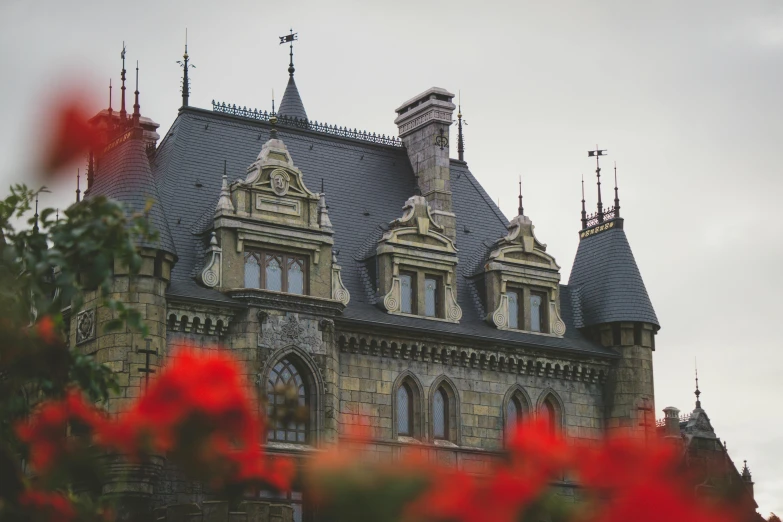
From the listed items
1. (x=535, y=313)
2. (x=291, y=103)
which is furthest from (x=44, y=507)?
(x=291, y=103)

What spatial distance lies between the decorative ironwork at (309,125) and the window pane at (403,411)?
1018 cm

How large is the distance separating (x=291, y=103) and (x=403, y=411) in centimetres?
1691

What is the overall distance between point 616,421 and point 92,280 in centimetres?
3393

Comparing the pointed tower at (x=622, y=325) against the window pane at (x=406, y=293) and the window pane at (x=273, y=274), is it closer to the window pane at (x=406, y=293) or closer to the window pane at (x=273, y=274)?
the window pane at (x=406, y=293)

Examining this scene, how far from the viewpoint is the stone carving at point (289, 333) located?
124ft

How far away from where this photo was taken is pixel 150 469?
35.1 m

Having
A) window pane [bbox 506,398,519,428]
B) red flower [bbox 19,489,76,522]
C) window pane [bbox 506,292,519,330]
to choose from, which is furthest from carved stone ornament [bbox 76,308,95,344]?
red flower [bbox 19,489,76,522]

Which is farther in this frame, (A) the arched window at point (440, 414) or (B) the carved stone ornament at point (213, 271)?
(A) the arched window at point (440, 414)

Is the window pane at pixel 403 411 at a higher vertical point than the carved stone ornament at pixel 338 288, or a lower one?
lower

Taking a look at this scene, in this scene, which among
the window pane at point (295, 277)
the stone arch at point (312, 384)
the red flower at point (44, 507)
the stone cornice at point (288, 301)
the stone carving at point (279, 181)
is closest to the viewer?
the red flower at point (44, 507)

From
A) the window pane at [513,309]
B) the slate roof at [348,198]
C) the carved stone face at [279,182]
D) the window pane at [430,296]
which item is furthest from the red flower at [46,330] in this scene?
the window pane at [513,309]

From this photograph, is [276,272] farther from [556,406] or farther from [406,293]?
[556,406]

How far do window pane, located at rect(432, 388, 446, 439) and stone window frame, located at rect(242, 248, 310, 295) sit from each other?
5804 mm

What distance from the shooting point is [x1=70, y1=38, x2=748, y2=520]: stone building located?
3753 centimetres
